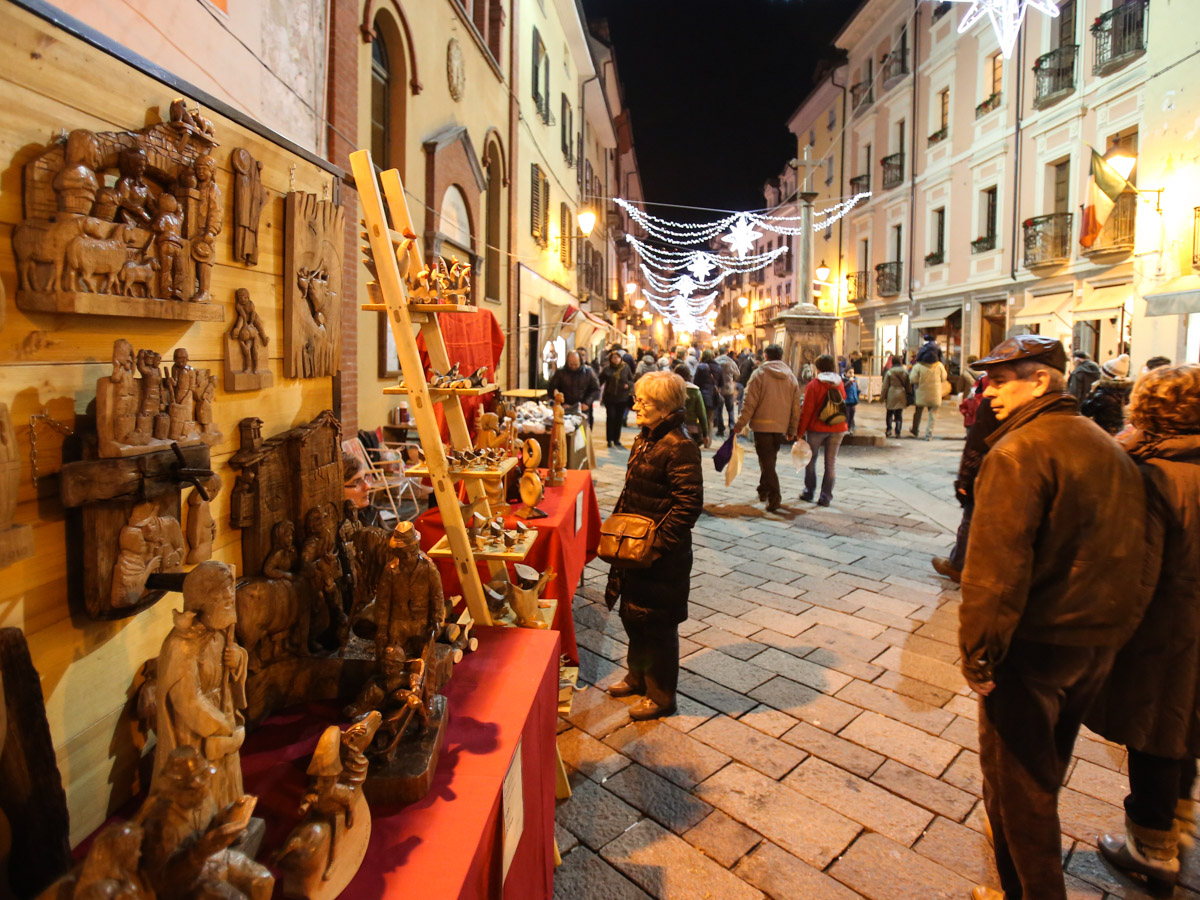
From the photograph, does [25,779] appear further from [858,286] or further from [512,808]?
[858,286]

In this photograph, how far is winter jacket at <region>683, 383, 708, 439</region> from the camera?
835 cm

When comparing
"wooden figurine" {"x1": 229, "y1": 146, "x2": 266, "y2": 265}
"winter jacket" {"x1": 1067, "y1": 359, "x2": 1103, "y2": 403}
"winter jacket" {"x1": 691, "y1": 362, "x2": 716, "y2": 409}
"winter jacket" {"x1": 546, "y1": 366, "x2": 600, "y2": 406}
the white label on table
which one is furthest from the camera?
"winter jacket" {"x1": 691, "y1": 362, "x2": 716, "y2": 409}

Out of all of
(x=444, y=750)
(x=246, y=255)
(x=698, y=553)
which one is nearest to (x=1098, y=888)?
(x=444, y=750)

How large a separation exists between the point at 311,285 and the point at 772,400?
20.5ft

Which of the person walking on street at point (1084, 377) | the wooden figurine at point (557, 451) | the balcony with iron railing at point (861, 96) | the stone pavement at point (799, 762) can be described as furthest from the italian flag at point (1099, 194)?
the balcony with iron railing at point (861, 96)

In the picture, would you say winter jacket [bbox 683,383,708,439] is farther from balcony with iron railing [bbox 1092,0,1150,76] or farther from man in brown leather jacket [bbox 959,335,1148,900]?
balcony with iron railing [bbox 1092,0,1150,76]

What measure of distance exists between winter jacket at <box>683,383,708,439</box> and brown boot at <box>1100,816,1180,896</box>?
19.8ft

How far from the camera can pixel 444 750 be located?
68.3 inches

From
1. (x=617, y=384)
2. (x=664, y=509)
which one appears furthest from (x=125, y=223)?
(x=617, y=384)

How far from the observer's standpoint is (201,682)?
1212 millimetres

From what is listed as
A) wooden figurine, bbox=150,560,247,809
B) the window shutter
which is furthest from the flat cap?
the window shutter

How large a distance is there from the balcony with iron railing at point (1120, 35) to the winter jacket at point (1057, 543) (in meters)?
15.2

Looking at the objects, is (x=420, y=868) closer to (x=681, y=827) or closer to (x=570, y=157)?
(x=681, y=827)

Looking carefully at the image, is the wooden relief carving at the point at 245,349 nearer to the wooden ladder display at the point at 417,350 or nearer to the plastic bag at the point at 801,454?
the wooden ladder display at the point at 417,350
